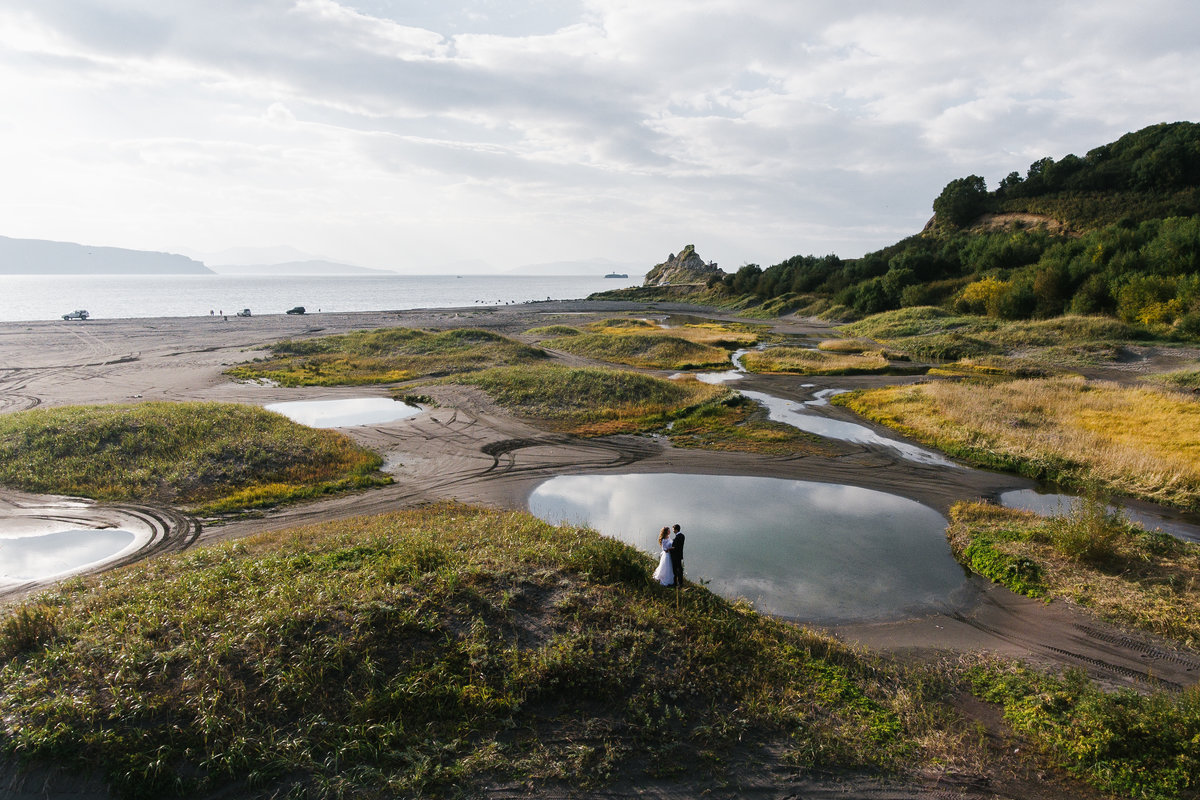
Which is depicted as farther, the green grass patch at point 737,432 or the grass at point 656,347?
the grass at point 656,347

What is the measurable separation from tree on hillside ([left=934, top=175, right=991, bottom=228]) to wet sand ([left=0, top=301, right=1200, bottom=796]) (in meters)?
93.1

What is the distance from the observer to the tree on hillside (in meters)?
117

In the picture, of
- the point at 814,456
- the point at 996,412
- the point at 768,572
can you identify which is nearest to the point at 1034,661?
the point at 768,572

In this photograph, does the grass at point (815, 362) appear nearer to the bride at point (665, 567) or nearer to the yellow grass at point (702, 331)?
the yellow grass at point (702, 331)

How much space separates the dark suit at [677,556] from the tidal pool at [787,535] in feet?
8.01

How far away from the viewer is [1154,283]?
58.8m

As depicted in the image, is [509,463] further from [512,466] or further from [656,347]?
[656,347]

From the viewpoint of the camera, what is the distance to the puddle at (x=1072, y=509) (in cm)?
1944

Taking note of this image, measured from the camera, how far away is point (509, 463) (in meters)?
26.7

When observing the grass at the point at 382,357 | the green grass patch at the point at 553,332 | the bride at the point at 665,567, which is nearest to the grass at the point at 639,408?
the grass at the point at 382,357

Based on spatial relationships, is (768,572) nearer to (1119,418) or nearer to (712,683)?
(712,683)

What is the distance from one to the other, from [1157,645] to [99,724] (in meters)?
20.2

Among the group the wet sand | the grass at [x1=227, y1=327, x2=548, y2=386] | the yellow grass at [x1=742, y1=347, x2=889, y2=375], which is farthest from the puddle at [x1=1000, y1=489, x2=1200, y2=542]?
the grass at [x1=227, y1=327, x2=548, y2=386]

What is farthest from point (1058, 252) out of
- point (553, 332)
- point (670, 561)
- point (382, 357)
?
point (670, 561)
